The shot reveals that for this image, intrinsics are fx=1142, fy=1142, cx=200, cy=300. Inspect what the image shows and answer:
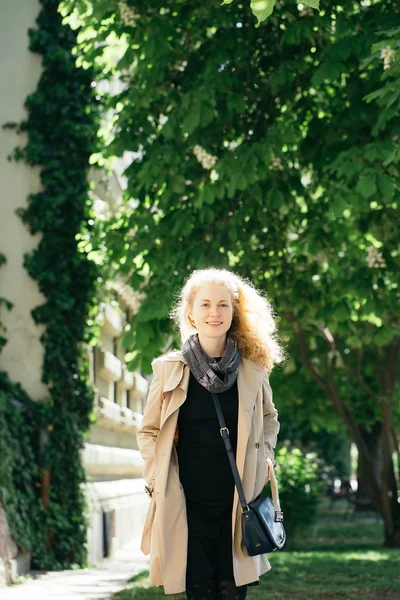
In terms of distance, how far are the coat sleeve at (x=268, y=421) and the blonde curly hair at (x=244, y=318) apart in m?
0.13

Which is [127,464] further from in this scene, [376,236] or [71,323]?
[376,236]

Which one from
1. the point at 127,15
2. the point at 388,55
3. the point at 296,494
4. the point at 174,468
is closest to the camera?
the point at 174,468

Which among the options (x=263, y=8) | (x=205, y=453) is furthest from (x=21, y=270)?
(x=263, y=8)

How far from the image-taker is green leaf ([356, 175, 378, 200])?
867 centimetres

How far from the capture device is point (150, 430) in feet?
16.1

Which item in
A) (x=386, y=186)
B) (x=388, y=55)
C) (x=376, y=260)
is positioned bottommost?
(x=386, y=186)

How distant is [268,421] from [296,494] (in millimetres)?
14170

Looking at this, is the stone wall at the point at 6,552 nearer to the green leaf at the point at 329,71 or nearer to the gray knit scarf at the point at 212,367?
the green leaf at the point at 329,71

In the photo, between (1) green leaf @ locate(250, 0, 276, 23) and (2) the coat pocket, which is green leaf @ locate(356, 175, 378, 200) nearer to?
(2) the coat pocket

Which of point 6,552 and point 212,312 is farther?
point 6,552

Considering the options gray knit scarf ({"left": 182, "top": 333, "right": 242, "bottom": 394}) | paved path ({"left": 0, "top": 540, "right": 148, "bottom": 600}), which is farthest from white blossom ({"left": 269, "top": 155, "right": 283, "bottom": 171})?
gray knit scarf ({"left": 182, "top": 333, "right": 242, "bottom": 394})

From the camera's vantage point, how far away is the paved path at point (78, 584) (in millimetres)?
9930

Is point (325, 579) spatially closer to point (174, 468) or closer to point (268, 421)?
point (268, 421)

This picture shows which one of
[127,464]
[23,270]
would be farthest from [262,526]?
[127,464]
